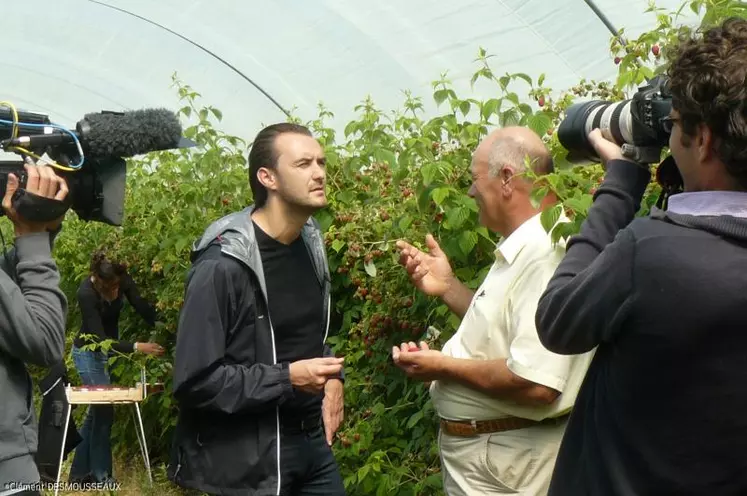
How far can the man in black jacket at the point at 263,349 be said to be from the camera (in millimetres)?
3158

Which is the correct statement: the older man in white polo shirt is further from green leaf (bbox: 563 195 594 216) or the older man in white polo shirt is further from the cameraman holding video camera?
the cameraman holding video camera

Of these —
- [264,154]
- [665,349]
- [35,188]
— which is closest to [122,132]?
[35,188]

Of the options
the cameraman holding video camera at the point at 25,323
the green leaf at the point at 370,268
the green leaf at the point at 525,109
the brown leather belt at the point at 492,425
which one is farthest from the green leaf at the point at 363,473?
the green leaf at the point at 525,109

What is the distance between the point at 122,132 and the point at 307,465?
4.12ft

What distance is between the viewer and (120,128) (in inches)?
112

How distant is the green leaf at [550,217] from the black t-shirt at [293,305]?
1108mm

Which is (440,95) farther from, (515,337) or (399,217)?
(515,337)

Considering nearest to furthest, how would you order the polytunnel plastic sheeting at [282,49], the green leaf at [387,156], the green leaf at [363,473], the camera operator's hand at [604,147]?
the camera operator's hand at [604,147], the green leaf at [363,473], the green leaf at [387,156], the polytunnel plastic sheeting at [282,49]

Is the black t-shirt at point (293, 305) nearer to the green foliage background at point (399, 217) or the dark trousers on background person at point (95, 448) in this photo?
the green foliage background at point (399, 217)

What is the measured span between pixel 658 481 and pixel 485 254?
72.0 inches

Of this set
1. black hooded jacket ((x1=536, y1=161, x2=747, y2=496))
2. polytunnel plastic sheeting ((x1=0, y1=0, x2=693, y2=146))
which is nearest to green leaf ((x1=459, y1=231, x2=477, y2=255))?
black hooded jacket ((x1=536, y1=161, x2=747, y2=496))

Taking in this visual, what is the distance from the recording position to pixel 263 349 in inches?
130

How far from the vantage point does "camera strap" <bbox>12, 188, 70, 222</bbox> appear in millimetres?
2699

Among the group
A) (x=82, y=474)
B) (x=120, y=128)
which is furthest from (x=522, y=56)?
(x=82, y=474)
